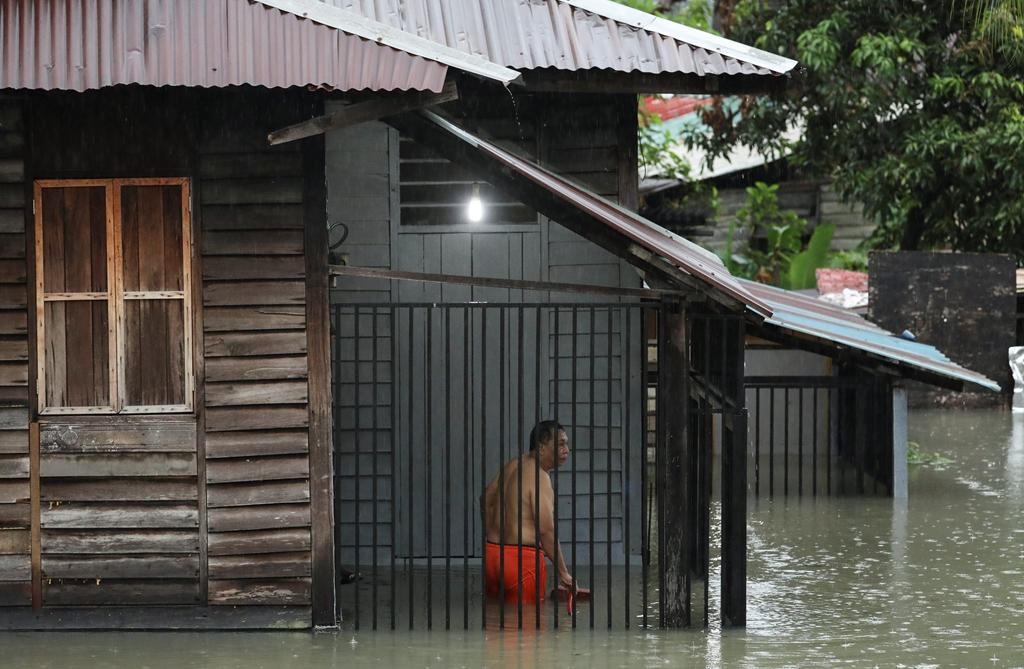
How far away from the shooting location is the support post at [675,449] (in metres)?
9.16

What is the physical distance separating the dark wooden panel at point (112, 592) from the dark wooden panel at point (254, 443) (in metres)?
0.84

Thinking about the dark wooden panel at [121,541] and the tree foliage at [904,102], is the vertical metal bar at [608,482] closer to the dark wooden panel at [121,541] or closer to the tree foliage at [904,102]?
the dark wooden panel at [121,541]

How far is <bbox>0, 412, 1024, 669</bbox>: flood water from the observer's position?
8656 mm

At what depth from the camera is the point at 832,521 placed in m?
14.1

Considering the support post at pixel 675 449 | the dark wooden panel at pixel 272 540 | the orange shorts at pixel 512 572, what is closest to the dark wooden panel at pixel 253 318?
the dark wooden panel at pixel 272 540

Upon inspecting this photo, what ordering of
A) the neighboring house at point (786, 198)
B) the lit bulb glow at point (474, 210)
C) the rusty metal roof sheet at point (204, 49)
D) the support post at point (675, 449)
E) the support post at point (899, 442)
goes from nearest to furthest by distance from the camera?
the rusty metal roof sheet at point (204, 49), the support post at point (675, 449), the lit bulb glow at point (474, 210), the support post at point (899, 442), the neighboring house at point (786, 198)

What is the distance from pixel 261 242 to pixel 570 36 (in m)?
3.42

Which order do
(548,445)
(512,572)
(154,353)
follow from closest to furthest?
(154,353) < (548,445) < (512,572)

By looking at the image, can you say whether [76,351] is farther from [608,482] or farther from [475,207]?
[608,482]

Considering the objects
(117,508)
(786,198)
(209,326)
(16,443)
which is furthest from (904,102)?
(16,443)

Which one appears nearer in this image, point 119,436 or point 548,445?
point 119,436

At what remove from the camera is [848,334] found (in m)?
14.0

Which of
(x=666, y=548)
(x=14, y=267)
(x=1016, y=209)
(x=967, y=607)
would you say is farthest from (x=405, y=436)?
(x=1016, y=209)

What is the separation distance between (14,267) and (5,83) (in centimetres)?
130
